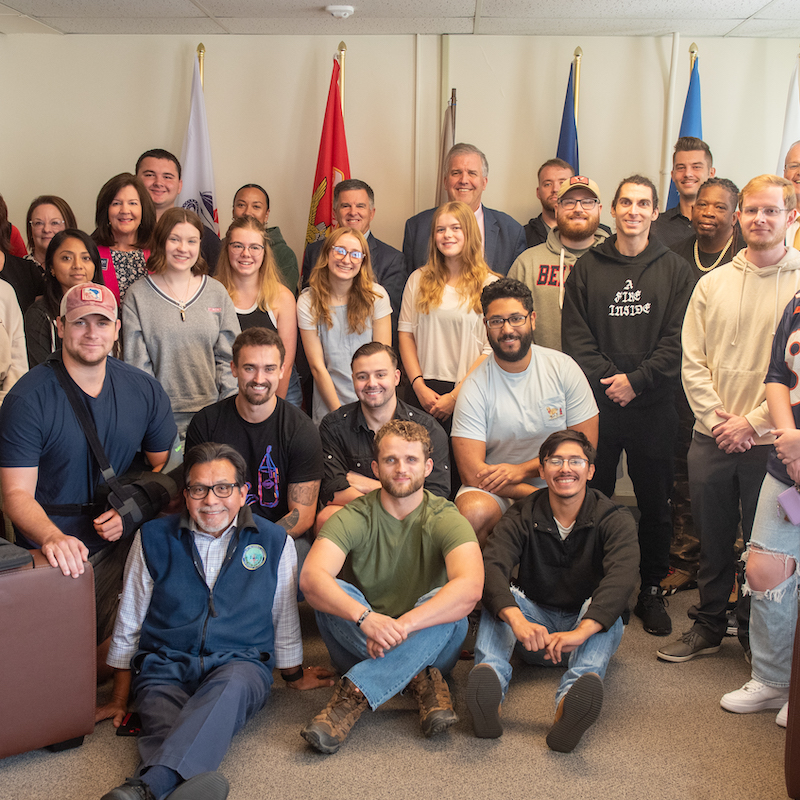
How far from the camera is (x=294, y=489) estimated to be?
298cm

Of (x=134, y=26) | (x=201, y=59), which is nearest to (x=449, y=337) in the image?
(x=201, y=59)

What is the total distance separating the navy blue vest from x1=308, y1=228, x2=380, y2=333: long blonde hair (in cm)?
131

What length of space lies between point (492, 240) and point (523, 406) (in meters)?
1.25

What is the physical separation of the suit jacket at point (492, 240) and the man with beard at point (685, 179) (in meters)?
0.75

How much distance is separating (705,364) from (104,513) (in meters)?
2.23

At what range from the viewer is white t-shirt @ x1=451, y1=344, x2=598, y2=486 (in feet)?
10.5

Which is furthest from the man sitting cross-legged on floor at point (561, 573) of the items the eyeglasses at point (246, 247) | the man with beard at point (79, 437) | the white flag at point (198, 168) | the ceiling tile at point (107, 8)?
the ceiling tile at point (107, 8)

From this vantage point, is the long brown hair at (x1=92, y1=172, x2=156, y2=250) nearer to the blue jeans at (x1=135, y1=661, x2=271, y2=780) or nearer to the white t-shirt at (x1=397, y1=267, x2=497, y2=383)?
the white t-shirt at (x1=397, y1=267, x2=497, y2=383)

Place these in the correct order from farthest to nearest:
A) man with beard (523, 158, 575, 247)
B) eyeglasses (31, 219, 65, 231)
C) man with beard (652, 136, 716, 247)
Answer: man with beard (523, 158, 575, 247)
man with beard (652, 136, 716, 247)
eyeglasses (31, 219, 65, 231)

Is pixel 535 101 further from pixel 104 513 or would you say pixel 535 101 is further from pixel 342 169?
pixel 104 513

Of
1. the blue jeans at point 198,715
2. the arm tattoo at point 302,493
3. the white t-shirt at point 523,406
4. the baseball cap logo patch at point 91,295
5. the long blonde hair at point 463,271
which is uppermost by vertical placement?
the long blonde hair at point 463,271

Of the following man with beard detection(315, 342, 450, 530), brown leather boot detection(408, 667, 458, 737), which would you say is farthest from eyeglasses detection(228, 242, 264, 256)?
brown leather boot detection(408, 667, 458, 737)

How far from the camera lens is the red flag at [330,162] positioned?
4926mm

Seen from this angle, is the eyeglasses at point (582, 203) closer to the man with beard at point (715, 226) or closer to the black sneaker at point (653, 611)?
the man with beard at point (715, 226)
